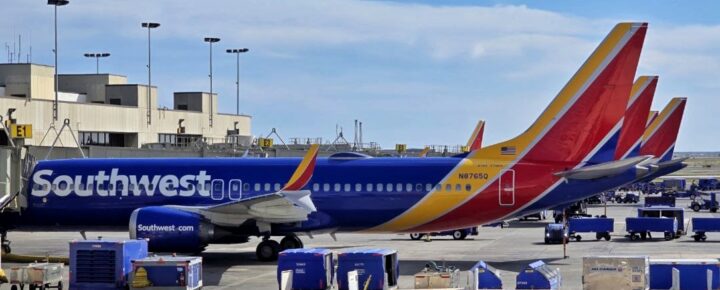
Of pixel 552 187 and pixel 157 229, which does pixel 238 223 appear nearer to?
pixel 157 229

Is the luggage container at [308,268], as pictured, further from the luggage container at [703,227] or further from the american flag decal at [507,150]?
the luggage container at [703,227]

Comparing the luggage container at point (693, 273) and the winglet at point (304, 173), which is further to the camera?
the winglet at point (304, 173)

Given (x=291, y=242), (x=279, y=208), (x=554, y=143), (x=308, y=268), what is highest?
(x=554, y=143)

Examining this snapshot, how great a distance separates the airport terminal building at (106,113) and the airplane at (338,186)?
64.3ft

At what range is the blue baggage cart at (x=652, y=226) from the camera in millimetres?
47438

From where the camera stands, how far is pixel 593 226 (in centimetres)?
4794

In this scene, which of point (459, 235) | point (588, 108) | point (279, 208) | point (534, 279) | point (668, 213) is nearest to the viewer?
point (534, 279)

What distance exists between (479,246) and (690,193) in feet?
252

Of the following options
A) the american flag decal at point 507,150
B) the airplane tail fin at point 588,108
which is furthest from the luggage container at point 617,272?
the american flag decal at point 507,150

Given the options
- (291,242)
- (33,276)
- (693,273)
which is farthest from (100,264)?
(693,273)

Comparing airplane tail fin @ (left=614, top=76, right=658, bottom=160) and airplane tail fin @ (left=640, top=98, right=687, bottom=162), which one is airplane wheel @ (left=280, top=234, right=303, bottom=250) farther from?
airplane tail fin @ (left=640, top=98, right=687, bottom=162)

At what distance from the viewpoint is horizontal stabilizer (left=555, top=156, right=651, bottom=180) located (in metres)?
32.9

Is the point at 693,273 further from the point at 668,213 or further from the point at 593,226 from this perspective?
the point at 668,213

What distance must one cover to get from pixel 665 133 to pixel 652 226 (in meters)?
12.0
